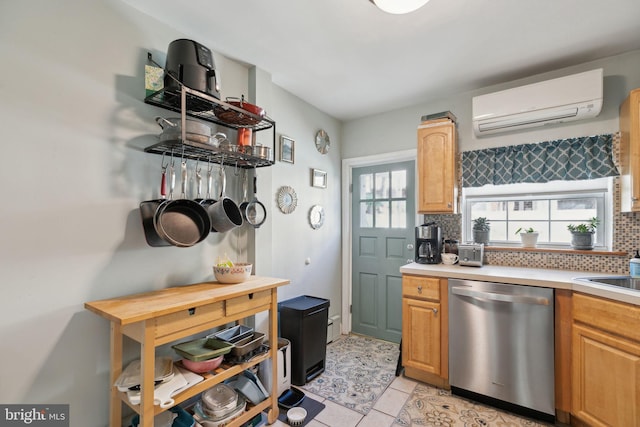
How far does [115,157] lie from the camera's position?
5.28 feet

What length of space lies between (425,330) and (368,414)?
0.77 meters

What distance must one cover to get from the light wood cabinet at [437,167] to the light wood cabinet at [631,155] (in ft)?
3.59

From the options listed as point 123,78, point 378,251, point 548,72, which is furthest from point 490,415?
point 123,78

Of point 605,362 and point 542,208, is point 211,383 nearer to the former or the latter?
point 605,362

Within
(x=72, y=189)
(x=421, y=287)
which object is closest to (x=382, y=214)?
(x=421, y=287)

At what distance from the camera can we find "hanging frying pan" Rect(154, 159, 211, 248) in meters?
1.68

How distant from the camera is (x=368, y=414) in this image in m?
2.00

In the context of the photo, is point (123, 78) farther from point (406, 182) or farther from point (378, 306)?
point (378, 306)

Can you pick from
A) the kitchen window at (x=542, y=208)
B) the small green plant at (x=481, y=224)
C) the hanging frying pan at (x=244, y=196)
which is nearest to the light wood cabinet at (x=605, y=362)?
the kitchen window at (x=542, y=208)

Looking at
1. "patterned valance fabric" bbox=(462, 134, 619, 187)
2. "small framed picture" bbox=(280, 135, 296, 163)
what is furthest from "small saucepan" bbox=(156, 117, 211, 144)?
"patterned valance fabric" bbox=(462, 134, 619, 187)

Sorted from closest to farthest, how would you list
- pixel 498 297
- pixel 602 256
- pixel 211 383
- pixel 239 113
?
pixel 211 383 → pixel 239 113 → pixel 498 297 → pixel 602 256

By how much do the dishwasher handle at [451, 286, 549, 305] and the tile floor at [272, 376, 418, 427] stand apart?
886 mm

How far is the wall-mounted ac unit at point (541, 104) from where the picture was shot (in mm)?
2084

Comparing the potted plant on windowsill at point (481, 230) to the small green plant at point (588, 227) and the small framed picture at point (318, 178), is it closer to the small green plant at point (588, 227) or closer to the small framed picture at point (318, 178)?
the small green plant at point (588, 227)
